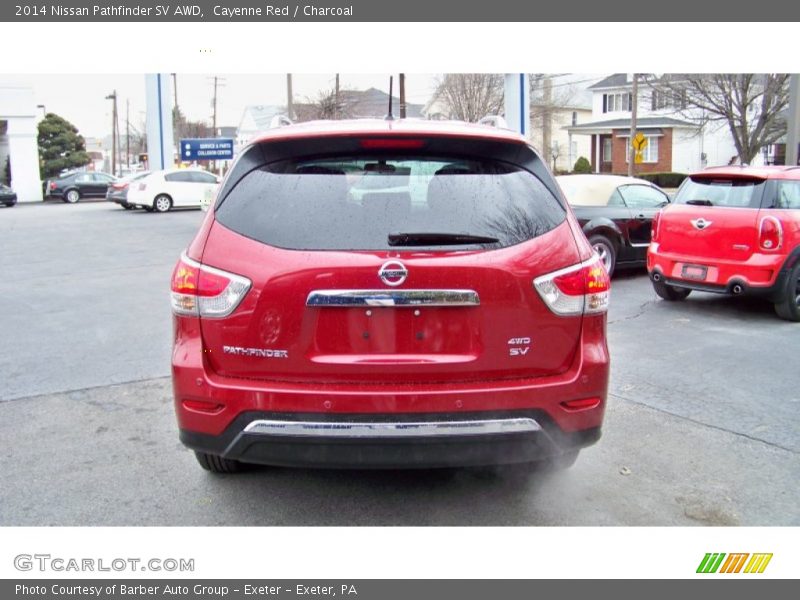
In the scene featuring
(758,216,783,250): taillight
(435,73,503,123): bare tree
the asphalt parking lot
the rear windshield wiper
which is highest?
(435,73,503,123): bare tree

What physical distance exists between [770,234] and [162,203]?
21.4 metres

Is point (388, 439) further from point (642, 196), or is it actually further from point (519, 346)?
point (642, 196)

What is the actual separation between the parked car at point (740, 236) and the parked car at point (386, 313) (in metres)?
5.41

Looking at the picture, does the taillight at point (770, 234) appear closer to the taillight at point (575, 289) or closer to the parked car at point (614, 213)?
the parked car at point (614, 213)

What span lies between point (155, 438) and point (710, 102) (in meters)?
28.6

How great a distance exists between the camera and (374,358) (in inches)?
122

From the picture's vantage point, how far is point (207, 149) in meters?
33.1

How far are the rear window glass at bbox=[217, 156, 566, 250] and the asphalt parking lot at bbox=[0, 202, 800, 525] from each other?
1410 mm

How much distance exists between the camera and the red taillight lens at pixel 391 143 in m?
3.28

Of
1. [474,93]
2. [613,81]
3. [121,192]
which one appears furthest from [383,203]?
[613,81]

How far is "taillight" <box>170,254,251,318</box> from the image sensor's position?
3.14m

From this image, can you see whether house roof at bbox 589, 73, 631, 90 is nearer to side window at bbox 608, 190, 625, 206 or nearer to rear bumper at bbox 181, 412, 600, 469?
side window at bbox 608, 190, 625, 206

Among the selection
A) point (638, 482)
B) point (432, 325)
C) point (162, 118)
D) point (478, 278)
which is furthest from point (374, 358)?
point (162, 118)

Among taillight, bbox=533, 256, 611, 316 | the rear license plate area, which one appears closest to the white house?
the rear license plate area
